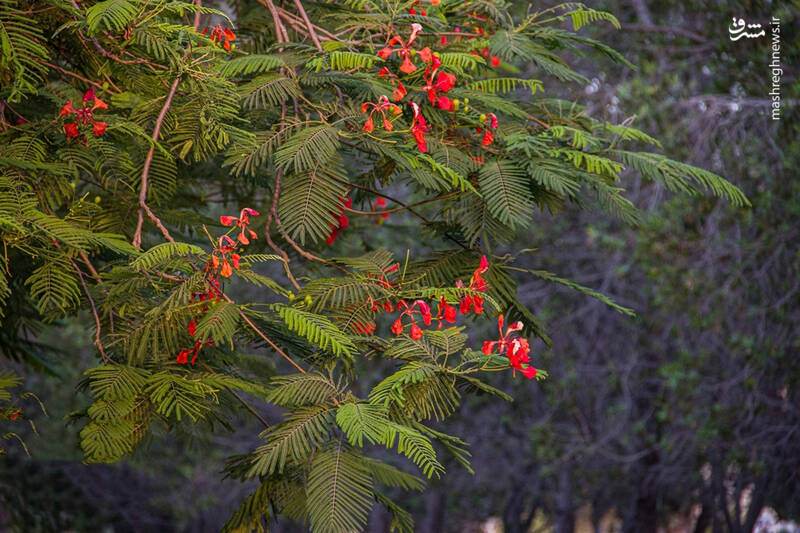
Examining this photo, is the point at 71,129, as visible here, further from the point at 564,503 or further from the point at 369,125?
the point at 564,503

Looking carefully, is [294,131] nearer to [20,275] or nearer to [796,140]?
[20,275]

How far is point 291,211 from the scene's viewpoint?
2.59 metres

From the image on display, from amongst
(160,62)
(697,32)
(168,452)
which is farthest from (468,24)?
(168,452)

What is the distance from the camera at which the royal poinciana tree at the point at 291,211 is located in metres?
2.27

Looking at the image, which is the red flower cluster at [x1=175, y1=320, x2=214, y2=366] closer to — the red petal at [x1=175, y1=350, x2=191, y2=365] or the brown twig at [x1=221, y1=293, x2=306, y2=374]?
the red petal at [x1=175, y1=350, x2=191, y2=365]

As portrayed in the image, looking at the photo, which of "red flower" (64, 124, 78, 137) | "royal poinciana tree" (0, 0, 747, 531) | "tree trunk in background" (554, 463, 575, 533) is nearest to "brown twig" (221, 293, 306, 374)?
"royal poinciana tree" (0, 0, 747, 531)

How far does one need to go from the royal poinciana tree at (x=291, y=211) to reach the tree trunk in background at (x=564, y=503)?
583 centimetres

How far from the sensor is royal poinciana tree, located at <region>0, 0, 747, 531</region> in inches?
89.4

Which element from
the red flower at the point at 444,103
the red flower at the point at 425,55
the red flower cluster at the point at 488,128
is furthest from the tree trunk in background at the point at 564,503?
the red flower at the point at 425,55

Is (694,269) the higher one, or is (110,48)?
(110,48)

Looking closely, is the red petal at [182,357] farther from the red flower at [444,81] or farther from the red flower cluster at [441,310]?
the red flower at [444,81]

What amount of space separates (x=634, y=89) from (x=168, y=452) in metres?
6.21

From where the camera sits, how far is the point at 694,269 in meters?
6.41

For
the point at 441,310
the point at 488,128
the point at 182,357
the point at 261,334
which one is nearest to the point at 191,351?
the point at 182,357
